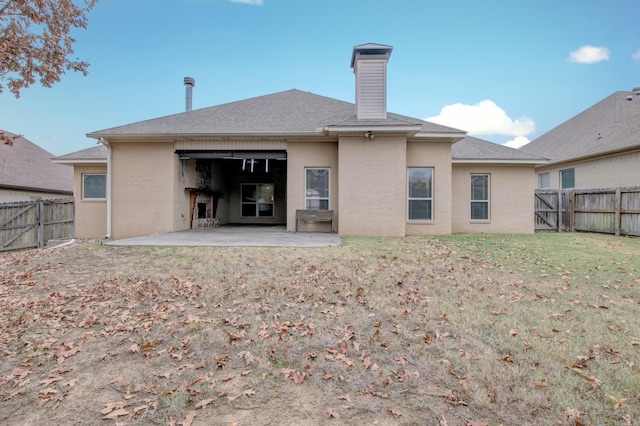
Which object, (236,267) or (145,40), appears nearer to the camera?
(236,267)

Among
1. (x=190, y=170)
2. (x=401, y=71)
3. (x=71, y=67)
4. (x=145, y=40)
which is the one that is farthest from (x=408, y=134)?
(x=145, y=40)

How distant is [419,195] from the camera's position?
39.4 feet

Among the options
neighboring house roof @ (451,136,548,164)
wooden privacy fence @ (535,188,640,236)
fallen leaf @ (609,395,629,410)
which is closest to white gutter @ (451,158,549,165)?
neighboring house roof @ (451,136,548,164)

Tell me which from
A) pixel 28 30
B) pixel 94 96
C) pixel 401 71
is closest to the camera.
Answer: pixel 28 30

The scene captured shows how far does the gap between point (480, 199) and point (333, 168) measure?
5.93m

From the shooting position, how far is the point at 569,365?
3.19 meters

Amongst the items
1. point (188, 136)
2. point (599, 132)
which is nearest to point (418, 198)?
point (188, 136)

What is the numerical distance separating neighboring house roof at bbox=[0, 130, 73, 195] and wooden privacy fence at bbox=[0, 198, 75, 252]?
6.93 metres

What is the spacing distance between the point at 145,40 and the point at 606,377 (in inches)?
772

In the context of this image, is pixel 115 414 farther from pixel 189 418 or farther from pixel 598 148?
pixel 598 148

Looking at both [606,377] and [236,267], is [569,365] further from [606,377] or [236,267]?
[236,267]

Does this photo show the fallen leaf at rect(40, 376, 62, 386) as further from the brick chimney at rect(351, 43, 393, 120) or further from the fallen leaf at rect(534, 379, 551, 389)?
the brick chimney at rect(351, 43, 393, 120)

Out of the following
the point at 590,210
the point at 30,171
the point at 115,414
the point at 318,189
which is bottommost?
the point at 115,414

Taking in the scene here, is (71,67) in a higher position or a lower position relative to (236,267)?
higher
